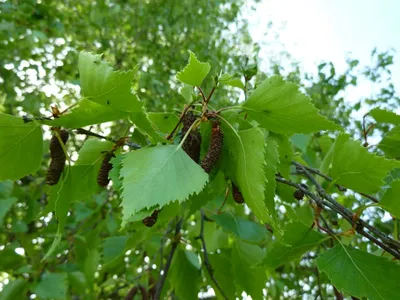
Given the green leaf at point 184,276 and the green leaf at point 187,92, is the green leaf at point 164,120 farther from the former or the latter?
the green leaf at point 184,276

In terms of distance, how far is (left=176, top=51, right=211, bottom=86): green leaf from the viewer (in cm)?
84

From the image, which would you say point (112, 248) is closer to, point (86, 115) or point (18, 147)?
point (18, 147)


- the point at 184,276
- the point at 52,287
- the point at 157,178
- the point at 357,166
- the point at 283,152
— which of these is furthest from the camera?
the point at 52,287

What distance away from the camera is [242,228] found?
4.63ft

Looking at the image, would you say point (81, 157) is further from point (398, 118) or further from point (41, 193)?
point (41, 193)

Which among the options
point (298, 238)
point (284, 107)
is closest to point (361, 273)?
point (298, 238)

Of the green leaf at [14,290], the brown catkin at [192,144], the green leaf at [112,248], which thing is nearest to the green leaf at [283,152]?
the brown catkin at [192,144]

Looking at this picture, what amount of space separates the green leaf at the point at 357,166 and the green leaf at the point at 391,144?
342 millimetres

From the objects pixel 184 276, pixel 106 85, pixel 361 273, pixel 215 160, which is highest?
pixel 106 85

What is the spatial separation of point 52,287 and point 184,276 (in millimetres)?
609

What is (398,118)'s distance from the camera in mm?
1160

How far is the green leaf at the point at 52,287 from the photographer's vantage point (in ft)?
5.70

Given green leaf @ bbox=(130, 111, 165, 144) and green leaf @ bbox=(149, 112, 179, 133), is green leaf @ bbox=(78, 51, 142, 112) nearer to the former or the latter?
green leaf @ bbox=(130, 111, 165, 144)

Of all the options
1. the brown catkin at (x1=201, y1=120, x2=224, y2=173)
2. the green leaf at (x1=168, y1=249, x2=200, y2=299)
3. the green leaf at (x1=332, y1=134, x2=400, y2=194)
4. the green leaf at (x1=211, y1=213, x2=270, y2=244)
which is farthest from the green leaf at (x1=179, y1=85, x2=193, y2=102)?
the green leaf at (x1=168, y1=249, x2=200, y2=299)
